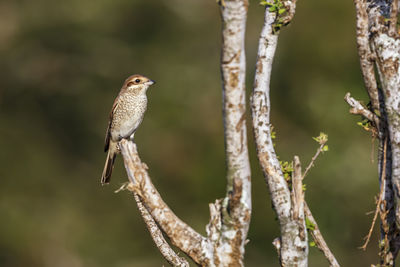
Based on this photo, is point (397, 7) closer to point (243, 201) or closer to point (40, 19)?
point (243, 201)

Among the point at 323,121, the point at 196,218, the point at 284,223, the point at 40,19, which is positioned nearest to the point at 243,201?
the point at 284,223

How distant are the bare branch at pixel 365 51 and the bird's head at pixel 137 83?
3.38 m

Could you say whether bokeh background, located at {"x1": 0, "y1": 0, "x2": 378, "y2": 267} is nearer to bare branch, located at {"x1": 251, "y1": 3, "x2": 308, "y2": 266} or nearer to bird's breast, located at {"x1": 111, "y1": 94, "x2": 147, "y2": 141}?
bird's breast, located at {"x1": 111, "y1": 94, "x2": 147, "y2": 141}

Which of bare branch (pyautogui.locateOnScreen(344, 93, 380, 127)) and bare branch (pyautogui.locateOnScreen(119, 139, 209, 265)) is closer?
bare branch (pyautogui.locateOnScreen(119, 139, 209, 265))

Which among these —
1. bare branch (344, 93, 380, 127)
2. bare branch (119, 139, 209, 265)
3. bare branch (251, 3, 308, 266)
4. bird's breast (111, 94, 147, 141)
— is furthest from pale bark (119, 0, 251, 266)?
bird's breast (111, 94, 147, 141)

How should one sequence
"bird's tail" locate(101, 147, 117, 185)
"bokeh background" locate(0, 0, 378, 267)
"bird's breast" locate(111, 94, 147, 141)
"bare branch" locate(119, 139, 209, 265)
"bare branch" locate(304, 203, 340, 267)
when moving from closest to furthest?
1. "bare branch" locate(119, 139, 209, 265)
2. "bare branch" locate(304, 203, 340, 267)
3. "bird's breast" locate(111, 94, 147, 141)
4. "bird's tail" locate(101, 147, 117, 185)
5. "bokeh background" locate(0, 0, 378, 267)

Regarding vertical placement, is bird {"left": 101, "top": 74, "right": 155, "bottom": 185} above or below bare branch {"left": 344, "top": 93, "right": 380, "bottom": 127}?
above

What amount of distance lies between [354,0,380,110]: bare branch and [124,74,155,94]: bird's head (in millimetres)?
3382

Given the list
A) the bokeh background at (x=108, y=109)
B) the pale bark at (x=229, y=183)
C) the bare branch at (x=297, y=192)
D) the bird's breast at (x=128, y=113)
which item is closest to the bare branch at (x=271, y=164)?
the bare branch at (x=297, y=192)

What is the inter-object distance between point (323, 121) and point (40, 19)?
21.3 feet

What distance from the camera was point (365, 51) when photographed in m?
4.04

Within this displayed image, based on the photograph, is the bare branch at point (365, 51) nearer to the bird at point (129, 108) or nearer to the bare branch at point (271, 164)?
the bare branch at point (271, 164)

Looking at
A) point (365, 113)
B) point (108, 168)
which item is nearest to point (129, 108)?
point (108, 168)

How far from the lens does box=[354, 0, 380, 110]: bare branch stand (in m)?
4.01
